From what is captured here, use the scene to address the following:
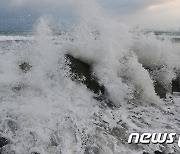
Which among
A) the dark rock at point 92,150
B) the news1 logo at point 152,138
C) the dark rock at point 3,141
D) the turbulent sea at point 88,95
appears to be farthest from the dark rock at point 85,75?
the dark rock at point 3,141

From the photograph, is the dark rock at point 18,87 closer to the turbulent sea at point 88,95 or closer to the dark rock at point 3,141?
the turbulent sea at point 88,95

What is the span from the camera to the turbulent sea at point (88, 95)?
155 inches

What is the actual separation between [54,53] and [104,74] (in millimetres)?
1697

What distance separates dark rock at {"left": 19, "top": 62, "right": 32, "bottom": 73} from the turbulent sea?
74 mm

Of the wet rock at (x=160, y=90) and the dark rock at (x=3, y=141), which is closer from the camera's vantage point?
the dark rock at (x=3, y=141)

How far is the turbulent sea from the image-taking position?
3947mm

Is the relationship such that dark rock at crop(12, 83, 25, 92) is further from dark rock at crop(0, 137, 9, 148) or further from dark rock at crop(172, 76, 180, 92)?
dark rock at crop(172, 76, 180, 92)

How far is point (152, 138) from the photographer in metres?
4.27

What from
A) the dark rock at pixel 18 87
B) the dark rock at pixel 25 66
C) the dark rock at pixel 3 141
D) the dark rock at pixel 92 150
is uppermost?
the dark rock at pixel 25 66

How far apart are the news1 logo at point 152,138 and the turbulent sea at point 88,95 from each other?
0.39 feet

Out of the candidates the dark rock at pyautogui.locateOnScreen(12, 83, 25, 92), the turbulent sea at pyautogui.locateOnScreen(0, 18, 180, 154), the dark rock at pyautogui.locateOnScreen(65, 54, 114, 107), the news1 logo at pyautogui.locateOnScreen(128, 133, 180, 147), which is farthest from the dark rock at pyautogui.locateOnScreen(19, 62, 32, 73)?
the news1 logo at pyautogui.locateOnScreen(128, 133, 180, 147)

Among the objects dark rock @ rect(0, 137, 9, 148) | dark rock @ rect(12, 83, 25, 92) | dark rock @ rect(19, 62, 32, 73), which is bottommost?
dark rock @ rect(0, 137, 9, 148)

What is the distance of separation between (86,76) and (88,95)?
2.14ft

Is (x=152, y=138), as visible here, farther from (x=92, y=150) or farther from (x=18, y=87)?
(x=18, y=87)
